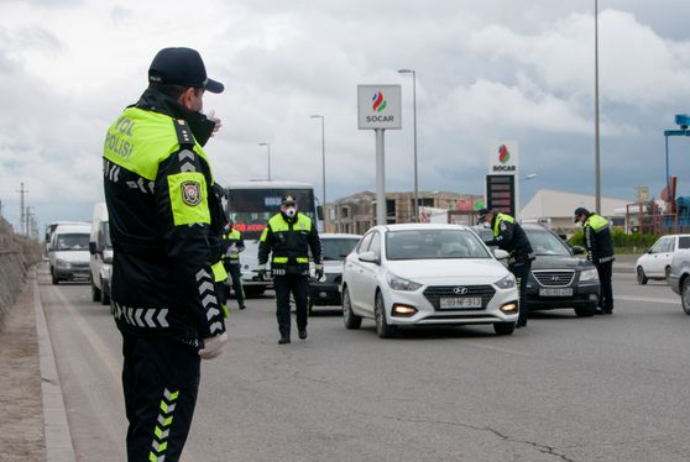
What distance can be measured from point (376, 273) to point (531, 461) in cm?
945

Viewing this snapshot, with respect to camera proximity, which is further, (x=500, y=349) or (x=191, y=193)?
(x=500, y=349)

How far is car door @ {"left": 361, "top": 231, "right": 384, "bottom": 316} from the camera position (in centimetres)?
1659

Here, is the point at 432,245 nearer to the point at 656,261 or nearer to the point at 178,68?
the point at 178,68

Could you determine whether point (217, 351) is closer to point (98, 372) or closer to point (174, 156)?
point (174, 156)


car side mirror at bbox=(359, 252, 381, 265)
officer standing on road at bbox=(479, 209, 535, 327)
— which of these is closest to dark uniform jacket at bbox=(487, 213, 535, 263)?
officer standing on road at bbox=(479, 209, 535, 327)

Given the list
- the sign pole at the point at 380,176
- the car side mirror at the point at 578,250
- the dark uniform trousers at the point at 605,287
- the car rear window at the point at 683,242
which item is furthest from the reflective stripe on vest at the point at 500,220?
the sign pole at the point at 380,176

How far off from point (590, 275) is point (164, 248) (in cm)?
1607

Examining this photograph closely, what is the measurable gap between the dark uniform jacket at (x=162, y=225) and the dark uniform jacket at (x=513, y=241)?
13568 mm

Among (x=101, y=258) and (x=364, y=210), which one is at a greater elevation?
(x=364, y=210)

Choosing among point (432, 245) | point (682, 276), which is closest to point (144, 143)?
point (432, 245)

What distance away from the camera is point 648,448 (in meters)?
7.45

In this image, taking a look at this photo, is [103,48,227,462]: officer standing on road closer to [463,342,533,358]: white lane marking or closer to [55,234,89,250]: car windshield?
[463,342,533,358]: white lane marking

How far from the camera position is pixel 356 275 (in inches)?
699

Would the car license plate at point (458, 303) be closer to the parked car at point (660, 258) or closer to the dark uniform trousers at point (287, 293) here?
the dark uniform trousers at point (287, 293)
